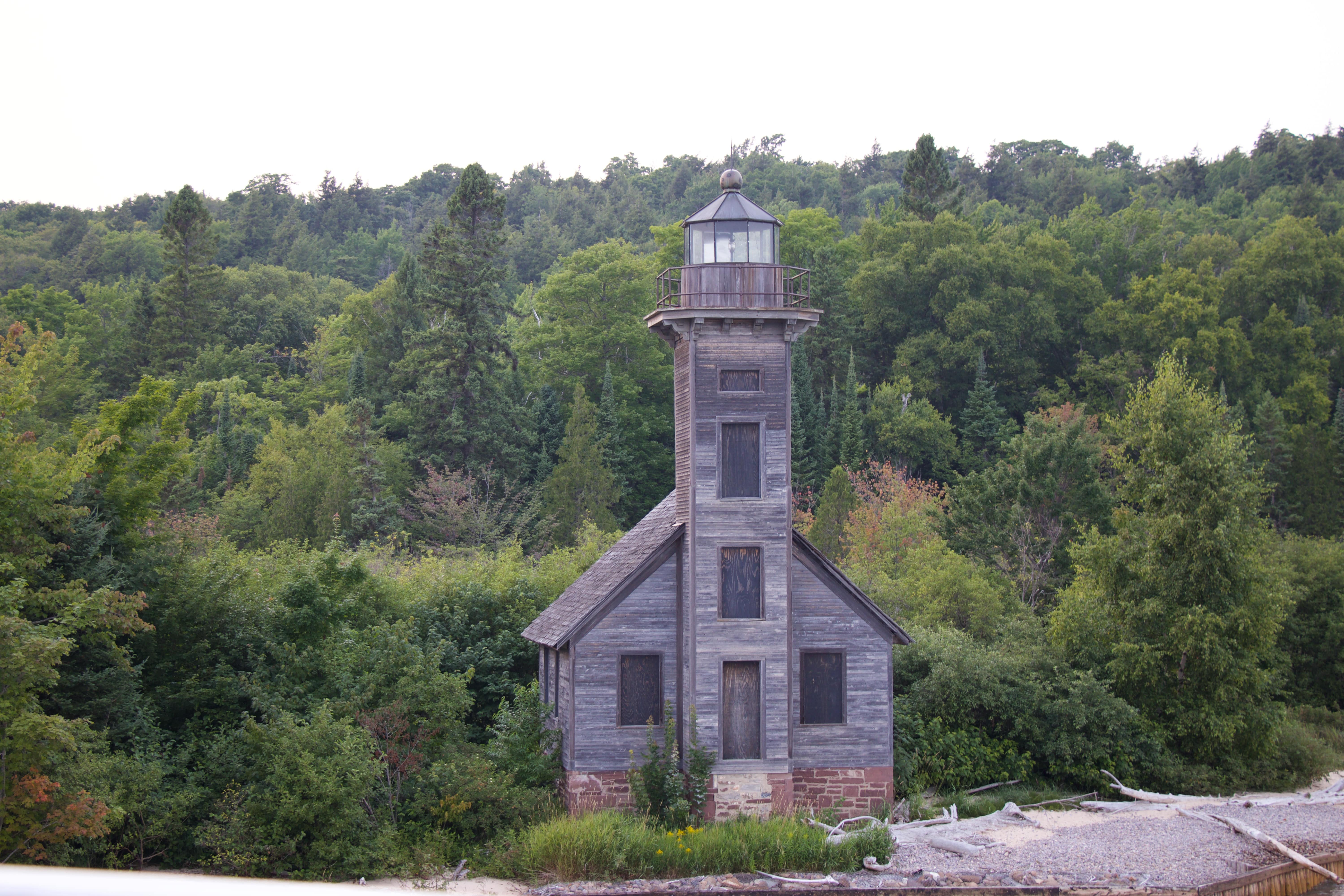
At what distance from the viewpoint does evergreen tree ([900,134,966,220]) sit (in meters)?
63.9

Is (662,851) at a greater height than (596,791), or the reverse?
(596,791)

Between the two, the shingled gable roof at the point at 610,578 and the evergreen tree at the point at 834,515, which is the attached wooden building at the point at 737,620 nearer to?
the shingled gable roof at the point at 610,578

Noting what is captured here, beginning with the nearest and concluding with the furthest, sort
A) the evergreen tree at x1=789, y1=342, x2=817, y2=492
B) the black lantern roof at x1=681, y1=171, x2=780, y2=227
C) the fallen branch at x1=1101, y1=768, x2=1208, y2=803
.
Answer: the black lantern roof at x1=681, y1=171, x2=780, y2=227
the fallen branch at x1=1101, y1=768, x2=1208, y2=803
the evergreen tree at x1=789, y1=342, x2=817, y2=492

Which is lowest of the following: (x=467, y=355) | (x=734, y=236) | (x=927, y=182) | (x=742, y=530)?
(x=742, y=530)

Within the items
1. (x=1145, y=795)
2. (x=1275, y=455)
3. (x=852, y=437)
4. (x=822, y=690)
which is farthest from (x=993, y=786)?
(x=1275, y=455)

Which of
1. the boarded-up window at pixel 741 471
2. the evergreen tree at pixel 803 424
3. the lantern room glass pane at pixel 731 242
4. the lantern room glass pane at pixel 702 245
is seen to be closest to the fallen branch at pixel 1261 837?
the boarded-up window at pixel 741 471

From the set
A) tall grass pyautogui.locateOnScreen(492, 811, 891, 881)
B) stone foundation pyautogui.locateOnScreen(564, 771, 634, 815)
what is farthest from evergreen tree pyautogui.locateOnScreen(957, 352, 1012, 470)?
tall grass pyautogui.locateOnScreen(492, 811, 891, 881)

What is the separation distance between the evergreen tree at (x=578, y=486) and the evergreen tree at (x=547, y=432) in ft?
5.60

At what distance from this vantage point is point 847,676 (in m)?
20.0

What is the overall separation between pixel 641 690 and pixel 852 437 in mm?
32880

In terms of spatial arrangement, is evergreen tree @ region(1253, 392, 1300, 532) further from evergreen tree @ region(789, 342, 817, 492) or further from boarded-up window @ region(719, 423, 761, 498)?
boarded-up window @ region(719, 423, 761, 498)

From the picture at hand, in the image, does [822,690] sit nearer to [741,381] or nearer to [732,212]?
[741,381]

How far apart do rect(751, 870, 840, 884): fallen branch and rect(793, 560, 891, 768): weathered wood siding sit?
3305 mm

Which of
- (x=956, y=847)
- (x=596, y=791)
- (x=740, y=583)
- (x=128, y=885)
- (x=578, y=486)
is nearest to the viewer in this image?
(x=128, y=885)
